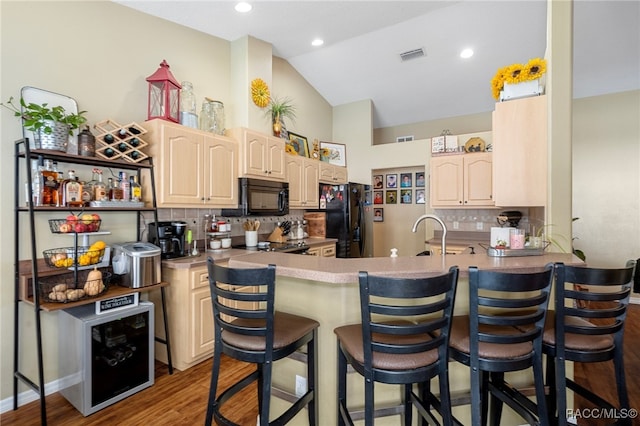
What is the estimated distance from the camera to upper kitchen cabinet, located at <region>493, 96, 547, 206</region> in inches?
109

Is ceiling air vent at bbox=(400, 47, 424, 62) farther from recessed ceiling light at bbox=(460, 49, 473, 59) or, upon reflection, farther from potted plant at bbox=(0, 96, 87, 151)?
potted plant at bbox=(0, 96, 87, 151)

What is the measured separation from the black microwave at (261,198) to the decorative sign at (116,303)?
4.52ft

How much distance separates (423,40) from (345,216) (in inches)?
99.4

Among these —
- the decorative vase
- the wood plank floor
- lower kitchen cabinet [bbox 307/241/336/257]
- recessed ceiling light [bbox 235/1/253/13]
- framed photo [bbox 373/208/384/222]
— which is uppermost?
recessed ceiling light [bbox 235/1/253/13]

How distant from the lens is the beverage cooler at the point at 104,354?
2096 mm

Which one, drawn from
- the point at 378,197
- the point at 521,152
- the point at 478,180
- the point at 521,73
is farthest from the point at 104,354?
the point at 378,197

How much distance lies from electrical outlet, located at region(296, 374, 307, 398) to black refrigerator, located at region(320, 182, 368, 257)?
292 cm

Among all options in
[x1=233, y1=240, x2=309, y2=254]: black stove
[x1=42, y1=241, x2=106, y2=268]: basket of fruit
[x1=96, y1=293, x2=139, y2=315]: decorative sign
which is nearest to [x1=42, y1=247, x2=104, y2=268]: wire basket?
[x1=42, y1=241, x2=106, y2=268]: basket of fruit

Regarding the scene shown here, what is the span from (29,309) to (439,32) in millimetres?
4874

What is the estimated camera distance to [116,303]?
2.30 m

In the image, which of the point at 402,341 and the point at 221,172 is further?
the point at 221,172

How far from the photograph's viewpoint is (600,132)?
4.62 m

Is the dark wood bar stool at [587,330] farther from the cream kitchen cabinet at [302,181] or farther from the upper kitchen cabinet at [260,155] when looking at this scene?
the cream kitchen cabinet at [302,181]

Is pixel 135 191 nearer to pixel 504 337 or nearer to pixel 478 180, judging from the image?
pixel 504 337
